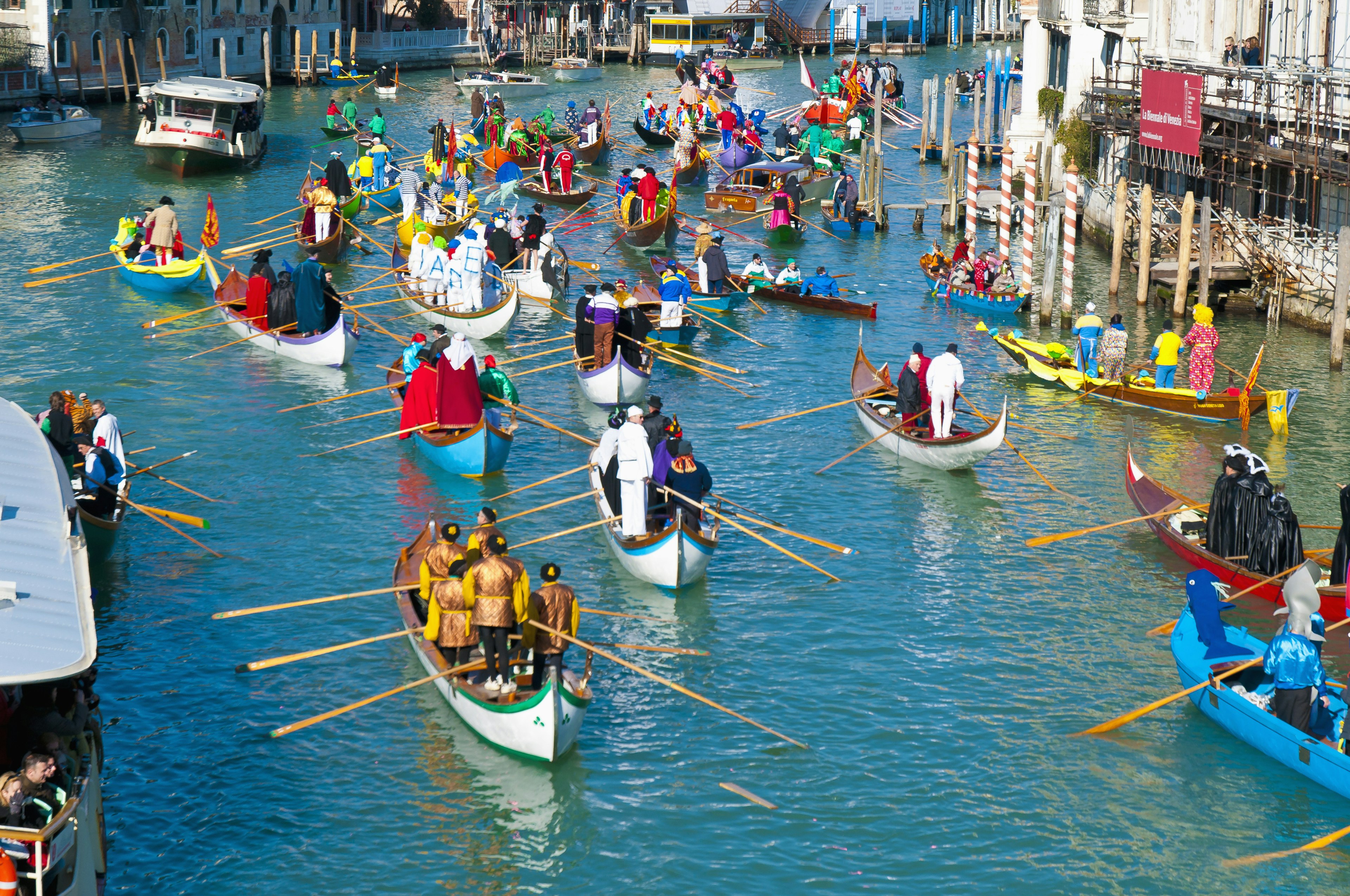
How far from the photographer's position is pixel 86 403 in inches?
731

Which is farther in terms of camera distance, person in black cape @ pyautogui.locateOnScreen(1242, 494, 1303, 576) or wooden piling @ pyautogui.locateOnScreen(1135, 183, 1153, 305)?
wooden piling @ pyautogui.locateOnScreen(1135, 183, 1153, 305)

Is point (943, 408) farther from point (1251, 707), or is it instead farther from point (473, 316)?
point (473, 316)

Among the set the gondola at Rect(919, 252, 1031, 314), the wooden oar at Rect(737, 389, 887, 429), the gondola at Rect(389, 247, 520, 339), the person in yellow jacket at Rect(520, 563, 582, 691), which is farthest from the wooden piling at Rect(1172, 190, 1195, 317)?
the person in yellow jacket at Rect(520, 563, 582, 691)

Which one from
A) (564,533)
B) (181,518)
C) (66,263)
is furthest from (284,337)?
(564,533)

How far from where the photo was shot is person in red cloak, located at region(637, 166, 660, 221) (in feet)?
121

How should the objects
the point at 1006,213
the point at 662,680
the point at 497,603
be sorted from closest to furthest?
the point at 497,603, the point at 662,680, the point at 1006,213

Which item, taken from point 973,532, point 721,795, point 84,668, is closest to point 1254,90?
point 973,532

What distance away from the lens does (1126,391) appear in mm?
25641

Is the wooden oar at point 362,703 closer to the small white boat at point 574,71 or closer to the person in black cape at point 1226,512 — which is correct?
the person in black cape at point 1226,512

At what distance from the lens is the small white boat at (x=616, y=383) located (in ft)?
78.6

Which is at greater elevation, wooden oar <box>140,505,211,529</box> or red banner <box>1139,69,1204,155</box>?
red banner <box>1139,69,1204,155</box>

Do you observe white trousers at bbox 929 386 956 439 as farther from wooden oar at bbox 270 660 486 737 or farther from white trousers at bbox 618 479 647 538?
wooden oar at bbox 270 660 486 737

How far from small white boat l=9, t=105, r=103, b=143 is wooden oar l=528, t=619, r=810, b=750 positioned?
142 ft

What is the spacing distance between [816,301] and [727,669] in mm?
17770
